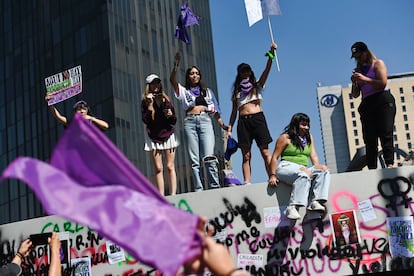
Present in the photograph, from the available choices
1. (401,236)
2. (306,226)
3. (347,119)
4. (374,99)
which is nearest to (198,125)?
(306,226)

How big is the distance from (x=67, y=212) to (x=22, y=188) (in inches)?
1711

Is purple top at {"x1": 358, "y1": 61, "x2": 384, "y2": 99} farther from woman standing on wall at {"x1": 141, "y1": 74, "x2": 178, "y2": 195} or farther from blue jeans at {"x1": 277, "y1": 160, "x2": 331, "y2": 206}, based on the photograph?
woman standing on wall at {"x1": 141, "y1": 74, "x2": 178, "y2": 195}

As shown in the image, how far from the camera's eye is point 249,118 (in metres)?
8.02

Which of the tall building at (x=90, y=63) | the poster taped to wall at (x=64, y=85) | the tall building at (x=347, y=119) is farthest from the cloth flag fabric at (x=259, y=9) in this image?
the tall building at (x=347, y=119)

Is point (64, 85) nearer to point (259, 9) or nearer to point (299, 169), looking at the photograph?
point (259, 9)

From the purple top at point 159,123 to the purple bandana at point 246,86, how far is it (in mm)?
924

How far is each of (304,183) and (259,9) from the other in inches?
115

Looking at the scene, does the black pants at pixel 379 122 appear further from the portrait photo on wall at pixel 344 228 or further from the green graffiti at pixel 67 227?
the green graffiti at pixel 67 227

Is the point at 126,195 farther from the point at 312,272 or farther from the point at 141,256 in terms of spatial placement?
the point at 312,272

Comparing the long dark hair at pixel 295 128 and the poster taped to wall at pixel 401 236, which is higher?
the long dark hair at pixel 295 128

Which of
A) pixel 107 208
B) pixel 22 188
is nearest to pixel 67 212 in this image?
pixel 107 208

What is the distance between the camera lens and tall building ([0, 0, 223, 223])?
38.5 m

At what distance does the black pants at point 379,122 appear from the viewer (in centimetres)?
→ 739

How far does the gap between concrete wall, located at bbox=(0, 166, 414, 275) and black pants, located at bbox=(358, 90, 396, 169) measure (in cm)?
41
